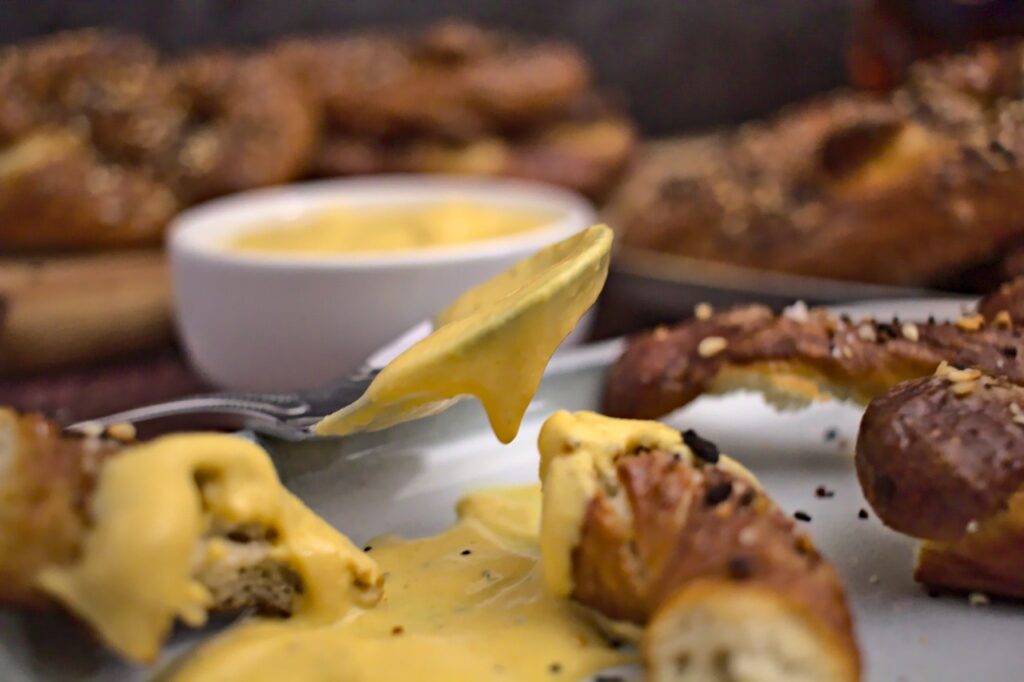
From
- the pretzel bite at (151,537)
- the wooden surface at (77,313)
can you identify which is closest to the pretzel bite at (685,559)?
the pretzel bite at (151,537)

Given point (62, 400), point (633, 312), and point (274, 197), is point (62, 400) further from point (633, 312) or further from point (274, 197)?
point (633, 312)

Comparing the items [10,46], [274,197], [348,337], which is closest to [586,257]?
[348,337]

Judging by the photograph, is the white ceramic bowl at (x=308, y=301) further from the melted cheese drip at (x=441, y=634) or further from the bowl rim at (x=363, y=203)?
the melted cheese drip at (x=441, y=634)

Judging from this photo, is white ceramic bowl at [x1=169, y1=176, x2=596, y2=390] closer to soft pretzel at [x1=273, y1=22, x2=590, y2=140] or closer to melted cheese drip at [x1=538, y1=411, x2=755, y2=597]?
melted cheese drip at [x1=538, y1=411, x2=755, y2=597]

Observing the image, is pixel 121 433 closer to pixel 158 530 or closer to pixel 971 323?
pixel 158 530

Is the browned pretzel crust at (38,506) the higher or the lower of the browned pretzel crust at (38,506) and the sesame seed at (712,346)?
the higher

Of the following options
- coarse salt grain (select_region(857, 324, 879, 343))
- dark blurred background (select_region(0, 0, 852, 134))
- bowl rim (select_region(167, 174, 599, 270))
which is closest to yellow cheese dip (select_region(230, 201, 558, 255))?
bowl rim (select_region(167, 174, 599, 270))
